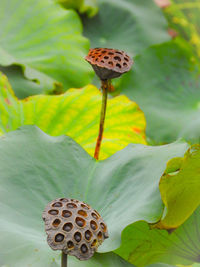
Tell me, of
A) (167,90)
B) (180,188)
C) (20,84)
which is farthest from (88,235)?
(167,90)

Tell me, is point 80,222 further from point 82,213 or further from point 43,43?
point 43,43

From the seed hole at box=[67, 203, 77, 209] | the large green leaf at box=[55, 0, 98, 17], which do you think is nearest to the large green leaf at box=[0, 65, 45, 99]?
the large green leaf at box=[55, 0, 98, 17]

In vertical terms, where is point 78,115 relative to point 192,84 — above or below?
above

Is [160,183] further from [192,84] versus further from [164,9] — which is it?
[164,9]

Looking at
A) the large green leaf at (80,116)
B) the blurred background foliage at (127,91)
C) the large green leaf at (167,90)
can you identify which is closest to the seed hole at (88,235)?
the blurred background foliage at (127,91)

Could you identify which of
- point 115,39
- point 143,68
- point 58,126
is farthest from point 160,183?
point 115,39

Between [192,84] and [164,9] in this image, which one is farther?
[164,9]

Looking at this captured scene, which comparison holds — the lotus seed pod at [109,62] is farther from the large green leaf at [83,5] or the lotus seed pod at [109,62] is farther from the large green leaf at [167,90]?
the large green leaf at [83,5]

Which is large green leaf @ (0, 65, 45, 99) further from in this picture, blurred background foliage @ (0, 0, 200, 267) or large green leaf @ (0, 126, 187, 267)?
large green leaf @ (0, 126, 187, 267)
